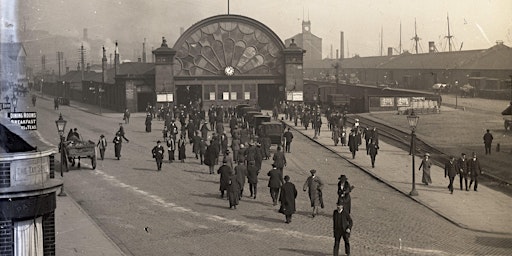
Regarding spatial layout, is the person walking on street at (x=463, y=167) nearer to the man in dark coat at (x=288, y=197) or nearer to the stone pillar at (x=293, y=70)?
the man in dark coat at (x=288, y=197)

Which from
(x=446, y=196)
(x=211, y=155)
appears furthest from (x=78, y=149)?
(x=446, y=196)

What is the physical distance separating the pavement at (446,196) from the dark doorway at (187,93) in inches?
1242

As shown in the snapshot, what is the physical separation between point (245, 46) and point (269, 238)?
48608 mm

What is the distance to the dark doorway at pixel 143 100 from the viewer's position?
62.3m

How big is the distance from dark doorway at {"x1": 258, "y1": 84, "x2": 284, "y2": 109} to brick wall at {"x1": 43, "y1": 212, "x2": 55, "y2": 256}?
52.7m

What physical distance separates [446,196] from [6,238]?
621 inches

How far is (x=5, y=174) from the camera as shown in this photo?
10422mm

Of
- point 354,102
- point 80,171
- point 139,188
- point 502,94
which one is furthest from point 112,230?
point 502,94

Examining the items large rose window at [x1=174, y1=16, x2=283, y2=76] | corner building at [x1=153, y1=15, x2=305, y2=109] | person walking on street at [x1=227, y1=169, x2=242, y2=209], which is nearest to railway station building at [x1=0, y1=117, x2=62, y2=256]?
person walking on street at [x1=227, y1=169, x2=242, y2=209]

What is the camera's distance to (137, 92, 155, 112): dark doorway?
62.3 meters

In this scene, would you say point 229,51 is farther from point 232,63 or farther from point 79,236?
point 79,236

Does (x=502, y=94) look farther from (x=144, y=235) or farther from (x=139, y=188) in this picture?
(x=144, y=235)

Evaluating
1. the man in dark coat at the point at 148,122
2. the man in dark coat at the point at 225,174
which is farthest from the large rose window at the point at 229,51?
the man in dark coat at the point at 225,174

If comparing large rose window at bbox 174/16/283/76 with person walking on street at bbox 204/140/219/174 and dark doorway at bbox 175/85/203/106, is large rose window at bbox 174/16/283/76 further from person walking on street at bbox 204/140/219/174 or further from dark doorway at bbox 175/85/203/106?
person walking on street at bbox 204/140/219/174
